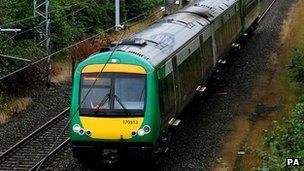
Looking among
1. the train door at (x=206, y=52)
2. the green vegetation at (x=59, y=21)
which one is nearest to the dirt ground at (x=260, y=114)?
the train door at (x=206, y=52)

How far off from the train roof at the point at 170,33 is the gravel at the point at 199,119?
2.48m

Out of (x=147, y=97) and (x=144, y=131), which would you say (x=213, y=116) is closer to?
(x=147, y=97)

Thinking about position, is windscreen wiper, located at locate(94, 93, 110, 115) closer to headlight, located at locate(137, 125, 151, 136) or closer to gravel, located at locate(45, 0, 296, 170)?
headlight, located at locate(137, 125, 151, 136)

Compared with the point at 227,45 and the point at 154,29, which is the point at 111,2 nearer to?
the point at 227,45

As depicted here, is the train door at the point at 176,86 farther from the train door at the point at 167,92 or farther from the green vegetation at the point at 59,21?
the green vegetation at the point at 59,21

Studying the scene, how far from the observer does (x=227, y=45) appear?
74.0ft

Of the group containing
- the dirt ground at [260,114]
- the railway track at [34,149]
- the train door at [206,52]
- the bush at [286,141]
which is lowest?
the dirt ground at [260,114]

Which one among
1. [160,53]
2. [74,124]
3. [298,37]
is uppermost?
[160,53]

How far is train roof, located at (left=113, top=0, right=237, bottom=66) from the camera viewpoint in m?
14.1

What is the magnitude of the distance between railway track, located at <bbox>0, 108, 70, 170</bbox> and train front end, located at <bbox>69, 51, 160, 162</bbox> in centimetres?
154

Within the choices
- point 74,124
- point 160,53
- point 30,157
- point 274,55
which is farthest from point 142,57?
point 274,55

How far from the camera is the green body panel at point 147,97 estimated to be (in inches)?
504

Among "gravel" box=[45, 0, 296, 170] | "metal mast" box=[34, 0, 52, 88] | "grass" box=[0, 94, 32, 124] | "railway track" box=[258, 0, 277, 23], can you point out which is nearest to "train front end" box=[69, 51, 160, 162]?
"gravel" box=[45, 0, 296, 170]

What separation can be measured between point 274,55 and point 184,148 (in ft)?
40.7
